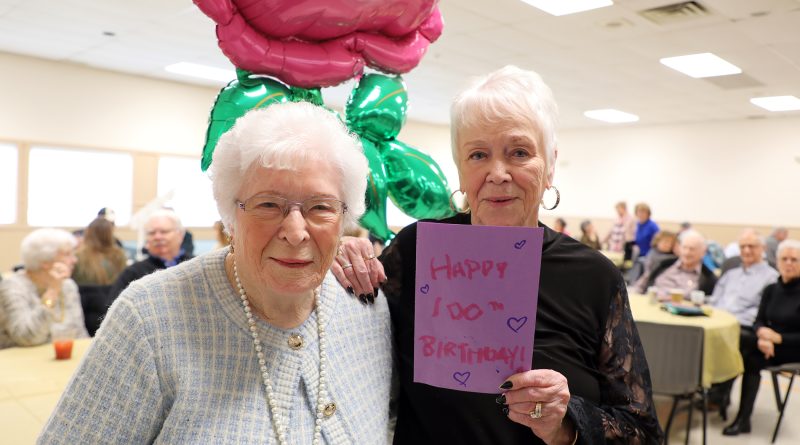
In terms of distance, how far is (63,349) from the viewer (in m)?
2.66

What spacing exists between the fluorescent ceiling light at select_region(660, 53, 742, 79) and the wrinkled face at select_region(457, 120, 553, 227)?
6262 mm

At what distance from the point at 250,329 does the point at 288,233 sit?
20cm

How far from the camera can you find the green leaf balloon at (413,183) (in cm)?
186

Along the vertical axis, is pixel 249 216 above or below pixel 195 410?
above

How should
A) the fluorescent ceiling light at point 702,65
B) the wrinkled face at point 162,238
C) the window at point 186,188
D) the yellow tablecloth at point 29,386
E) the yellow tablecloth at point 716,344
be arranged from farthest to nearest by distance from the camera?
the window at point 186,188 < the fluorescent ceiling light at point 702,65 < the wrinkled face at point 162,238 < the yellow tablecloth at point 716,344 < the yellow tablecloth at point 29,386

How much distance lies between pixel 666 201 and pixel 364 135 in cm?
1162

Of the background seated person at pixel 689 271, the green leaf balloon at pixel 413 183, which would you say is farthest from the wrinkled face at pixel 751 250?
the green leaf balloon at pixel 413 183

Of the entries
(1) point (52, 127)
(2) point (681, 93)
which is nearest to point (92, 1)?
(1) point (52, 127)

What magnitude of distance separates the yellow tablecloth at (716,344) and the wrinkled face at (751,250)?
3.50 ft

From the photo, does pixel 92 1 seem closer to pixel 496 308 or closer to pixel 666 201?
pixel 496 308

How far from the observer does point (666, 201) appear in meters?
12.1

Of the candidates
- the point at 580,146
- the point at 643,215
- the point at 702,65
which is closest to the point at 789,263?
the point at 702,65

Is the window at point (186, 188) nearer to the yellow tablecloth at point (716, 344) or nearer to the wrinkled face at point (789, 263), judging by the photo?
the yellow tablecloth at point (716, 344)

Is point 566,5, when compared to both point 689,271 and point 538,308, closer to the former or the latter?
point 689,271
